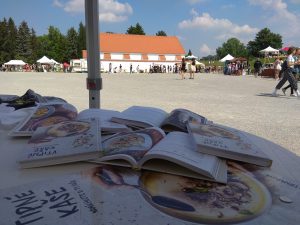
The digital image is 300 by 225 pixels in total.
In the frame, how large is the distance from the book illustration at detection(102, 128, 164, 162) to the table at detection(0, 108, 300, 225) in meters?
0.09

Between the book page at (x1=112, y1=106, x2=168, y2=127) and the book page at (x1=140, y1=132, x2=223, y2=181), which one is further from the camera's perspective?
the book page at (x1=112, y1=106, x2=168, y2=127)

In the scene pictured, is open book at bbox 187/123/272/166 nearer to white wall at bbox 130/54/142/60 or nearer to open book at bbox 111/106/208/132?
open book at bbox 111/106/208/132

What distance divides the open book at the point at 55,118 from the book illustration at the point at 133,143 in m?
0.18

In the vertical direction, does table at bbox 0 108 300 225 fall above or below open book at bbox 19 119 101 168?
below

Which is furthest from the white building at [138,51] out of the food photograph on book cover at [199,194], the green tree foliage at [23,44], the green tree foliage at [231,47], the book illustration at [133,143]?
the food photograph on book cover at [199,194]

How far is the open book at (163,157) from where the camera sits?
1235 mm

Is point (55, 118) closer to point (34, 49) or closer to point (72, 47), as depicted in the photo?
point (72, 47)

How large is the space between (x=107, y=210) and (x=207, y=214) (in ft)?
0.94

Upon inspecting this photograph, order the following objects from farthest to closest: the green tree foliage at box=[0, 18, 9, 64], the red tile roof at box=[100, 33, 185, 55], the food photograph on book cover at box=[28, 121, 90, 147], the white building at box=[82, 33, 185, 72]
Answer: the green tree foliage at box=[0, 18, 9, 64], the red tile roof at box=[100, 33, 185, 55], the white building at box=[82, 33, 185, 72], the food photograph on book cover at box=[28, 121, 90, 147]

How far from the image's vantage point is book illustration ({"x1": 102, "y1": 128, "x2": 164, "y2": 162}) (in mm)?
1359

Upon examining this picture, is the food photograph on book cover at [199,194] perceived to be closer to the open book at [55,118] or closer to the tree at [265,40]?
the open book at [55,118]

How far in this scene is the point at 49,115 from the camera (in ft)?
6.57

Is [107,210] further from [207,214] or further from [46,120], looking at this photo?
[46,120]

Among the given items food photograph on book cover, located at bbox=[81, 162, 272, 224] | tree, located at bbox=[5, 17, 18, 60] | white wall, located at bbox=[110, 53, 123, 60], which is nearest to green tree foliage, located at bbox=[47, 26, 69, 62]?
tree, located at bbox=[5, 17, 18, 60]
